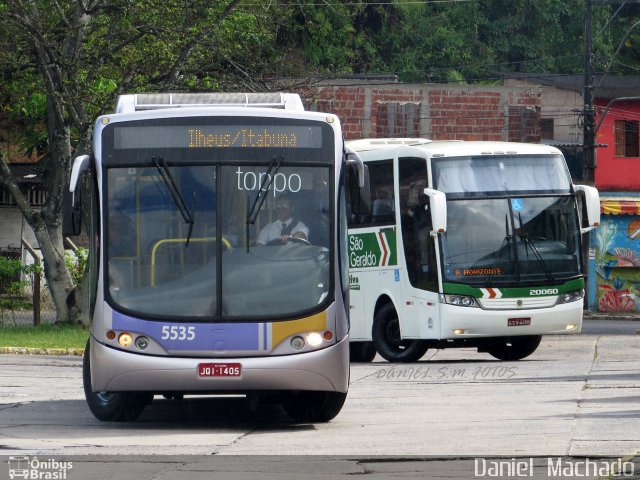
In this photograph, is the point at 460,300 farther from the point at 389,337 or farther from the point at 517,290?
the point at 389,337

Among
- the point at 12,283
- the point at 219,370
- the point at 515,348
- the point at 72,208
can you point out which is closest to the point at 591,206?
the point at 515,348

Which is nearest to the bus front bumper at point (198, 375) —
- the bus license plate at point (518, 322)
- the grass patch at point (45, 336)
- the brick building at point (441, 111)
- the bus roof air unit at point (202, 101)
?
the bus roof air unit at point (202, 101)

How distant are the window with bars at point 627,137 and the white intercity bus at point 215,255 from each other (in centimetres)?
4444

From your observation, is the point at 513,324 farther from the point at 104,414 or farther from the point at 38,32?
the point at 38,32

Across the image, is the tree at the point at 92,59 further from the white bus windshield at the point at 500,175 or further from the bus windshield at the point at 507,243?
the bus windshield at the point at 507,243

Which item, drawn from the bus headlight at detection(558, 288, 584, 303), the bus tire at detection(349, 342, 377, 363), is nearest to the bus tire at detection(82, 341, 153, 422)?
the bus headlight at detection(558, 288, 584, 303)

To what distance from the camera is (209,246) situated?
12336mm

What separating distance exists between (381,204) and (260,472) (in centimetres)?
1370

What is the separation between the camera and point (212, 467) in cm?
970

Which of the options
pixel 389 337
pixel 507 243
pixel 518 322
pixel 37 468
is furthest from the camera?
pixel 389 337

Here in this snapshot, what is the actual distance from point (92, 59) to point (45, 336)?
5831 millimetres

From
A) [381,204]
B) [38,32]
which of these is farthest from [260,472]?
[38,32]

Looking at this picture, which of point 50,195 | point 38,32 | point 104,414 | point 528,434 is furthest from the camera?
point 50,195

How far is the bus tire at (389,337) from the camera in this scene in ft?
74.5
